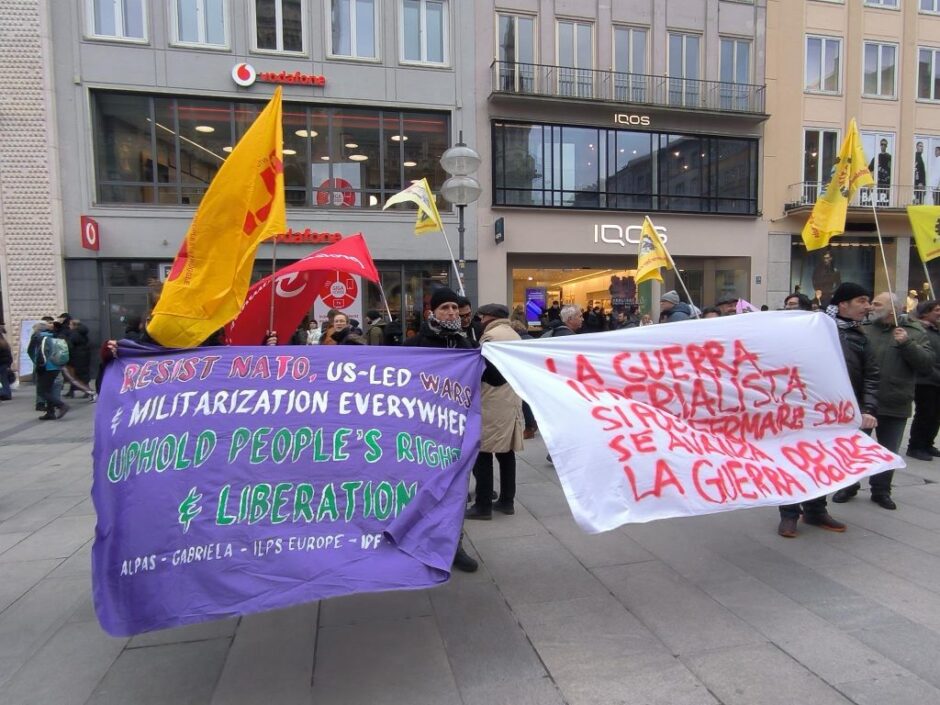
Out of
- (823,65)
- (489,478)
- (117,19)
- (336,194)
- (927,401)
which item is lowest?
(489,478)

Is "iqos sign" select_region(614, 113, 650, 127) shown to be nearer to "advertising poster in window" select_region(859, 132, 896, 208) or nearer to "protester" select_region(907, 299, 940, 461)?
"advertising poster in window" select_region(859, 132, 896, 208)

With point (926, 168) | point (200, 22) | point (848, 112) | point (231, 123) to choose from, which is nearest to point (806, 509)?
point (231, 123)

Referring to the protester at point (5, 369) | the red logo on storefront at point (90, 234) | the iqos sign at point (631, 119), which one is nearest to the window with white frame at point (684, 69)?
the iqos sign at point (631, 119)

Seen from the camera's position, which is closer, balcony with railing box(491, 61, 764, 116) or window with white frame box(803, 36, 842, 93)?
balcony with railing box(491, 61, 764, 116)

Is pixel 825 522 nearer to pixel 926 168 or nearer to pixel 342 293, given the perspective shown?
pixel 342 293

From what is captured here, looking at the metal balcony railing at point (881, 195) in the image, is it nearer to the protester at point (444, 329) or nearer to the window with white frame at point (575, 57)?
the window with white frame at point (575, 57)

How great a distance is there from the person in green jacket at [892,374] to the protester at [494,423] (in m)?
3.04

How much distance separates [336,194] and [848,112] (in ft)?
60.2

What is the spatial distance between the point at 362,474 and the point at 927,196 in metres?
25.8

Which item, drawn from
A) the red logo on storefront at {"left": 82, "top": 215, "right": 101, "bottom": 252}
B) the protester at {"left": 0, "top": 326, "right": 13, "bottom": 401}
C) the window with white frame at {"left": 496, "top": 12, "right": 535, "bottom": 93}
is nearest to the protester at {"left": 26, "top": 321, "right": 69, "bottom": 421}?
the protester at {"left": 0, "top": 326, "right": 13, "bottom": 401}

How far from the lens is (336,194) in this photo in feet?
56.3

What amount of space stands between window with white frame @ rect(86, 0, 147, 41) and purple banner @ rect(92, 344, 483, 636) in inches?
656

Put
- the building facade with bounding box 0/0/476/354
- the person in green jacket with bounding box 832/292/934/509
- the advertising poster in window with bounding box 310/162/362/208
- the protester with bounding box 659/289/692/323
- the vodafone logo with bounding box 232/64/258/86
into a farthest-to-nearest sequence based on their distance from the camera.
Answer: the advertising poster in window with bounding box 310/162/362/208
the vodafone logo with bounding box 232/64/258/86
the building facade with bounding box 0/0/476/354
the protester with bounding box 659/289/692/323
the person in green jacket with bounding box 832/292/934/509

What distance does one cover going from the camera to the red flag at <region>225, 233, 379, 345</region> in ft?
16.5
